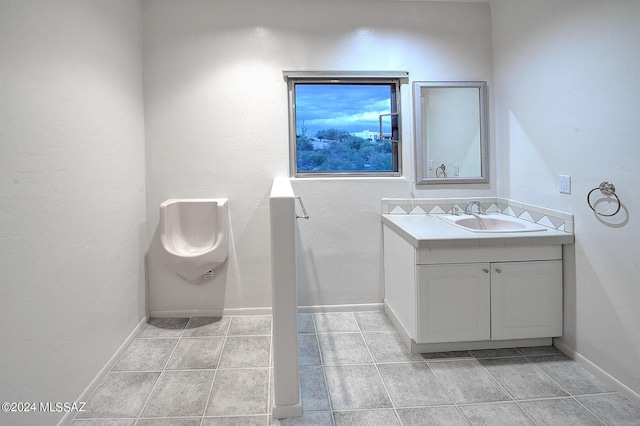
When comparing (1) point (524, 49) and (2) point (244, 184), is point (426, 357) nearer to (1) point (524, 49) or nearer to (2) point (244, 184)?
(2) point (244, 184)

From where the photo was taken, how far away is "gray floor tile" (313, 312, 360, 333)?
2961mm

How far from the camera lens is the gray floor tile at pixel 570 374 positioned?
2110mm

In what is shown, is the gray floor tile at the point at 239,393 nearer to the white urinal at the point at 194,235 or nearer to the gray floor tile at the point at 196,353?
the gray floor tile at the point at 196,353

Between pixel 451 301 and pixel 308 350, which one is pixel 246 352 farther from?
pixel 451 301

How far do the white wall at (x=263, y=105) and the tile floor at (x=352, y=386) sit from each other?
0.58 metres

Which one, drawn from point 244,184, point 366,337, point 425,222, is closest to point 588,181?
point 425,222

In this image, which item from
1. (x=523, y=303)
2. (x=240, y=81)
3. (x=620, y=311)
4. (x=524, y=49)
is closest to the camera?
(x=620, y=311)

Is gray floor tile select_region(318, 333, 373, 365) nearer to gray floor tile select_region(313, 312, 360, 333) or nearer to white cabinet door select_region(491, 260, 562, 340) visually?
gray floor tile select_region(313, 312, 360, 333)

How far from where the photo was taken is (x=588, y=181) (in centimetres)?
225

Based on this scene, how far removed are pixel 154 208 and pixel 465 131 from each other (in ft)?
8.34

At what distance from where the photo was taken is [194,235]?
10.4ft

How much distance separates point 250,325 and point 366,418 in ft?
4.55

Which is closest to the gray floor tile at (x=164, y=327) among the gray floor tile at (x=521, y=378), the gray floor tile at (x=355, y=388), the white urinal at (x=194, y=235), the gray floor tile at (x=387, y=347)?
the white urinal at (x=194, y=235)

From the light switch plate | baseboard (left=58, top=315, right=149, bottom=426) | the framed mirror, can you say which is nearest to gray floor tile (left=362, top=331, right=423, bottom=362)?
the framed mirror
